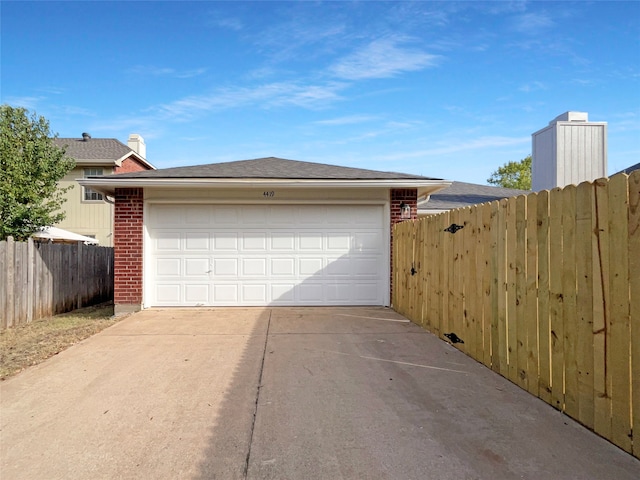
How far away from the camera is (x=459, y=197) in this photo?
1460 centimetres

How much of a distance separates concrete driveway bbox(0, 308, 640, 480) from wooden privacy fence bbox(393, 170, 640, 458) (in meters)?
0.24

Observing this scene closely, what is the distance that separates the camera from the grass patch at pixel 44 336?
5449 millimetres

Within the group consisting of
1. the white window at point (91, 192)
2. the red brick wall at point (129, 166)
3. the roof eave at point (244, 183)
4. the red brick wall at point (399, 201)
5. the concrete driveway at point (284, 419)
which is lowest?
the concrete driveway at point (284, 419)

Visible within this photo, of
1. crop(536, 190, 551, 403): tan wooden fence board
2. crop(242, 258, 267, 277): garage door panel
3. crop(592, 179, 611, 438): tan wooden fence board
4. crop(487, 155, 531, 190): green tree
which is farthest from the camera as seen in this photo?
crop(487, 155, 531, 190): green tree

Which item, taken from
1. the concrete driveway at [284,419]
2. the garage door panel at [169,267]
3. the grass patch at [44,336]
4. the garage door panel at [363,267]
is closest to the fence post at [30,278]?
the grass patch at [44,336]

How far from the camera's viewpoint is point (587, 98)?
1703 centimetres

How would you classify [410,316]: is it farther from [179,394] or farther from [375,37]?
[375,37]

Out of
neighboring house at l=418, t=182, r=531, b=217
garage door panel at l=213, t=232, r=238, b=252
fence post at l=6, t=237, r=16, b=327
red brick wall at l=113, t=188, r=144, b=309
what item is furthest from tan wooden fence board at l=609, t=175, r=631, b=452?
fence post at l=6, t=237, r=16, b=327

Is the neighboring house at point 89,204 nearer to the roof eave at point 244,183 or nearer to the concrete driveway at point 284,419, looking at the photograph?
the roof eave at point 244,183

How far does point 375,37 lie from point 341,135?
9807 mm

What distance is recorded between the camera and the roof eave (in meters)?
8.82

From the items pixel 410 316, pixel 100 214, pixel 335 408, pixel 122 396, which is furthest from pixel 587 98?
pixel 100 214

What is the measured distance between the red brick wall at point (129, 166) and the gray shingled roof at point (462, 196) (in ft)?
47.5

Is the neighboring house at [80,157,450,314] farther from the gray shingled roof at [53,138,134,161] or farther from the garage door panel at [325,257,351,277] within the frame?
the gray shingled roof at [53,138,134,161]
